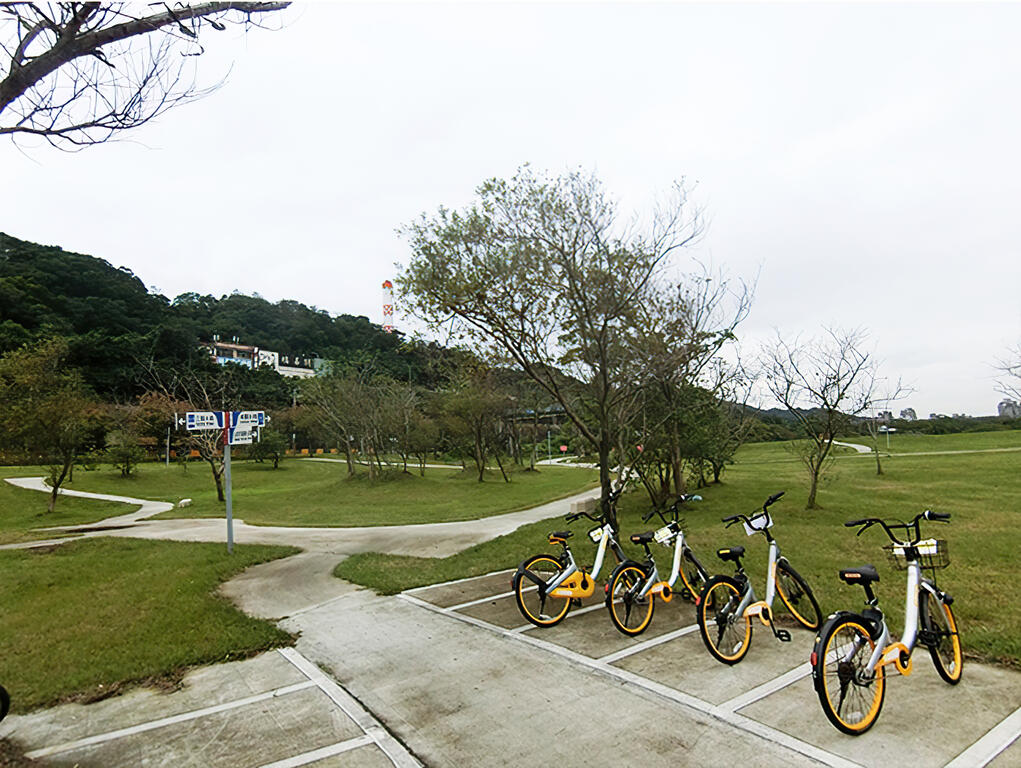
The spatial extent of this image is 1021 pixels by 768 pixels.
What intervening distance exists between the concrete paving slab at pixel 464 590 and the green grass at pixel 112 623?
164 centimetres

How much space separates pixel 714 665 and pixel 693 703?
0.66 meters

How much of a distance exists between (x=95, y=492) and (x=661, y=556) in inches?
1043

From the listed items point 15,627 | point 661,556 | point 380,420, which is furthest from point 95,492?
point 661,556

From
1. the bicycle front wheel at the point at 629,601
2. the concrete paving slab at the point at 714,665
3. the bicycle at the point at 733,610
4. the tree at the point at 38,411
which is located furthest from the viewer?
the tree at the point at 38,411

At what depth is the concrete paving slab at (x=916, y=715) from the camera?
2803 mm

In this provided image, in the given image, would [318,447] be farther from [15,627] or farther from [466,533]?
[15,627]

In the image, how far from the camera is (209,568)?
26.8 ft

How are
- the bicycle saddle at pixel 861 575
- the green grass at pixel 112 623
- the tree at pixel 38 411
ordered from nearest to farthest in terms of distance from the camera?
the bicycle saddle at pixel 861 575 < the green grass at pixel 112 623 < the tree at pixel 38 411

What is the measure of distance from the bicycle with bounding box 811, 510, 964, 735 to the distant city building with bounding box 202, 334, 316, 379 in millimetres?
69148

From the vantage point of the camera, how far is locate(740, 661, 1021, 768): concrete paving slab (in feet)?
9.20

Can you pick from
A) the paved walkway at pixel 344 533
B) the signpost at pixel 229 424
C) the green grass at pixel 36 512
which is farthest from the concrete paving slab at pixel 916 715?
the green grass at pixel 36 512

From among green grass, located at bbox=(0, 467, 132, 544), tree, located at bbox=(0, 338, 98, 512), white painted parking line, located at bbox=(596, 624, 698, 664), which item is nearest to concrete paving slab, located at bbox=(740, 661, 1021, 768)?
white painted parking line, located at bbox=(596, 624, 698, 664)

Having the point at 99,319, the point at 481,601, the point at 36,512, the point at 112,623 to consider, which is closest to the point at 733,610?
the point at 481,601

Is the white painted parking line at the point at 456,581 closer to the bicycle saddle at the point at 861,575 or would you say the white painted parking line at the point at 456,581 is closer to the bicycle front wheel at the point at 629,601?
the bicycle front wheel at the point at 629,601
